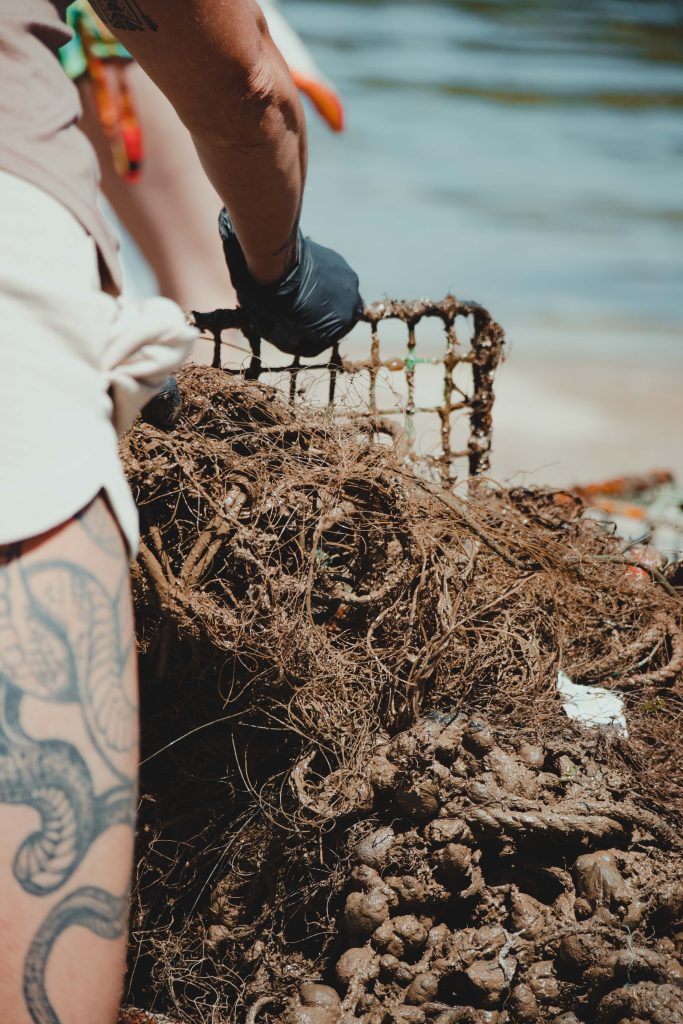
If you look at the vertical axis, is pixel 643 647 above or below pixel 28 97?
below

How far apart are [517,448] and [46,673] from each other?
171 inches

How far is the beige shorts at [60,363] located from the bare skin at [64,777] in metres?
0.04

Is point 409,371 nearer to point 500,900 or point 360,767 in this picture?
point 360,767

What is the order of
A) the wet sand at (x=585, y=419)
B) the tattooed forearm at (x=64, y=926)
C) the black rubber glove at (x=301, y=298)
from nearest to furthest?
the tattooed forearm at (x=64, y=926), the black rubber glove at (x=301, y=298), the wet sand at (x=585, y=419)

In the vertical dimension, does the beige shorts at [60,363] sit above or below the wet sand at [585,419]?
above

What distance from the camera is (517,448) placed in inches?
203

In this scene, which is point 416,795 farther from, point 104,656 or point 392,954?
point 104,656

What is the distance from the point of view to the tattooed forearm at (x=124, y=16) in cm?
128

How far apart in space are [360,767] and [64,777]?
1.94 feet

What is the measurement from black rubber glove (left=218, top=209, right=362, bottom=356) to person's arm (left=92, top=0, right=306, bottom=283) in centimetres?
7

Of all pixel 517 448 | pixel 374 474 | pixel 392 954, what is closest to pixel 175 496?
pixel 374 474

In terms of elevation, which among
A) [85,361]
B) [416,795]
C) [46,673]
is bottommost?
[416,795]

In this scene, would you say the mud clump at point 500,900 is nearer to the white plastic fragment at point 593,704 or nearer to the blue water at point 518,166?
the white plastic fragment at point 593,704

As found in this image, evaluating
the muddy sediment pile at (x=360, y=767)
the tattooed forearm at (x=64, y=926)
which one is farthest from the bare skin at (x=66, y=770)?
the muddy sediment pile at (x=360, y=767)
